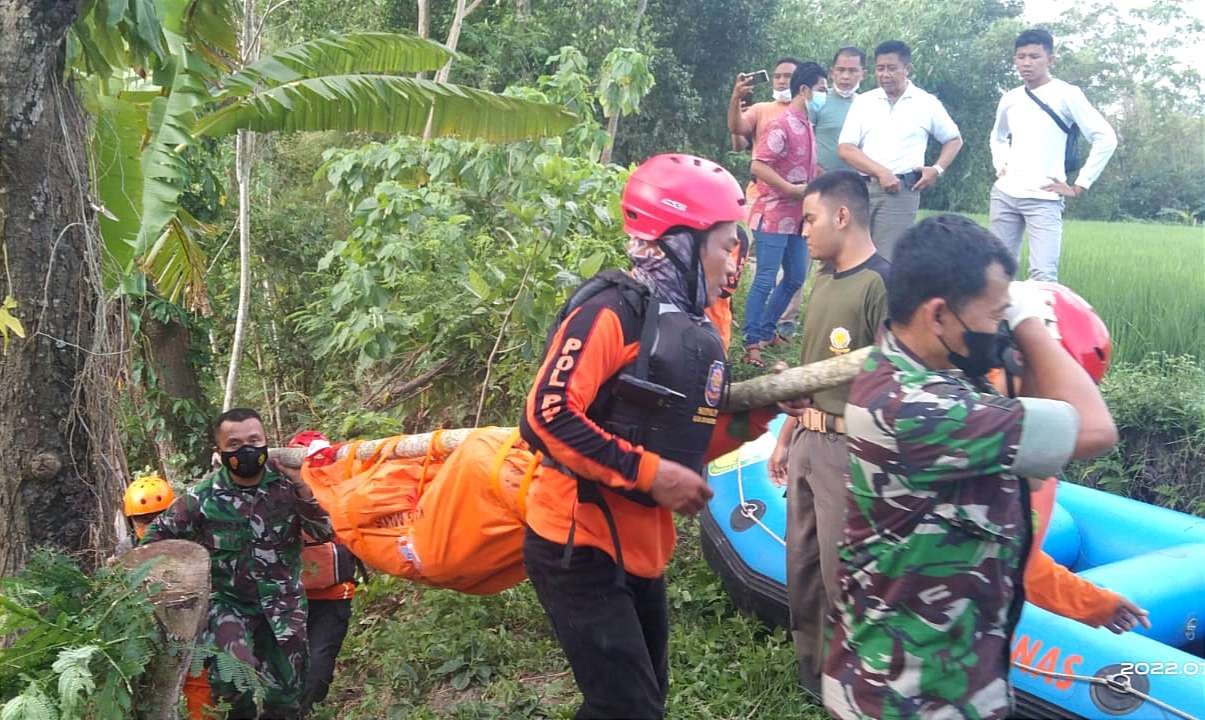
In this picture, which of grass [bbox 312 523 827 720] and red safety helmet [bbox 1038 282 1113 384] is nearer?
red safety helmet [bbox 1038 282 1113 384]

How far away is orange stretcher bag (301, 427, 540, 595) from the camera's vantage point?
365cm

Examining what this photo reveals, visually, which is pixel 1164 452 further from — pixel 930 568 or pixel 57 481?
pixel 57 481

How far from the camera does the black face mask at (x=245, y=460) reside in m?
4.23

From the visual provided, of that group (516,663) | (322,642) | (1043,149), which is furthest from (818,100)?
(322,642)

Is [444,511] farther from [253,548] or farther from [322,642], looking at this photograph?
[322,642]

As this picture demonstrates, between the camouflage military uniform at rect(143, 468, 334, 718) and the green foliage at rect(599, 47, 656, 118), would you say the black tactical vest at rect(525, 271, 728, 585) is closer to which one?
the camouflage military uniform at rect(143, 468, 334, 718)

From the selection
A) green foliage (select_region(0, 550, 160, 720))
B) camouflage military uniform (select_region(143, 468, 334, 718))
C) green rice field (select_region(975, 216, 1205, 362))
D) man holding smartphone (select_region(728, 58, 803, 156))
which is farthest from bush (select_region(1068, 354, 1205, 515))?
green foliage (select_region(0, 550, 160, 720))

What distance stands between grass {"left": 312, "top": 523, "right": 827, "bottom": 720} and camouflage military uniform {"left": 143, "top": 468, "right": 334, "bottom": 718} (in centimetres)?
59

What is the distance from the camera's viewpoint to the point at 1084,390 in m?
2.25

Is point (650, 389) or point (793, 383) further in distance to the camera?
point (793, 383)

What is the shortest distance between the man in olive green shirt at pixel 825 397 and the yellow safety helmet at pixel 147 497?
2.63 metres

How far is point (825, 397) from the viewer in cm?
372

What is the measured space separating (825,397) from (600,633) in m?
1.36
